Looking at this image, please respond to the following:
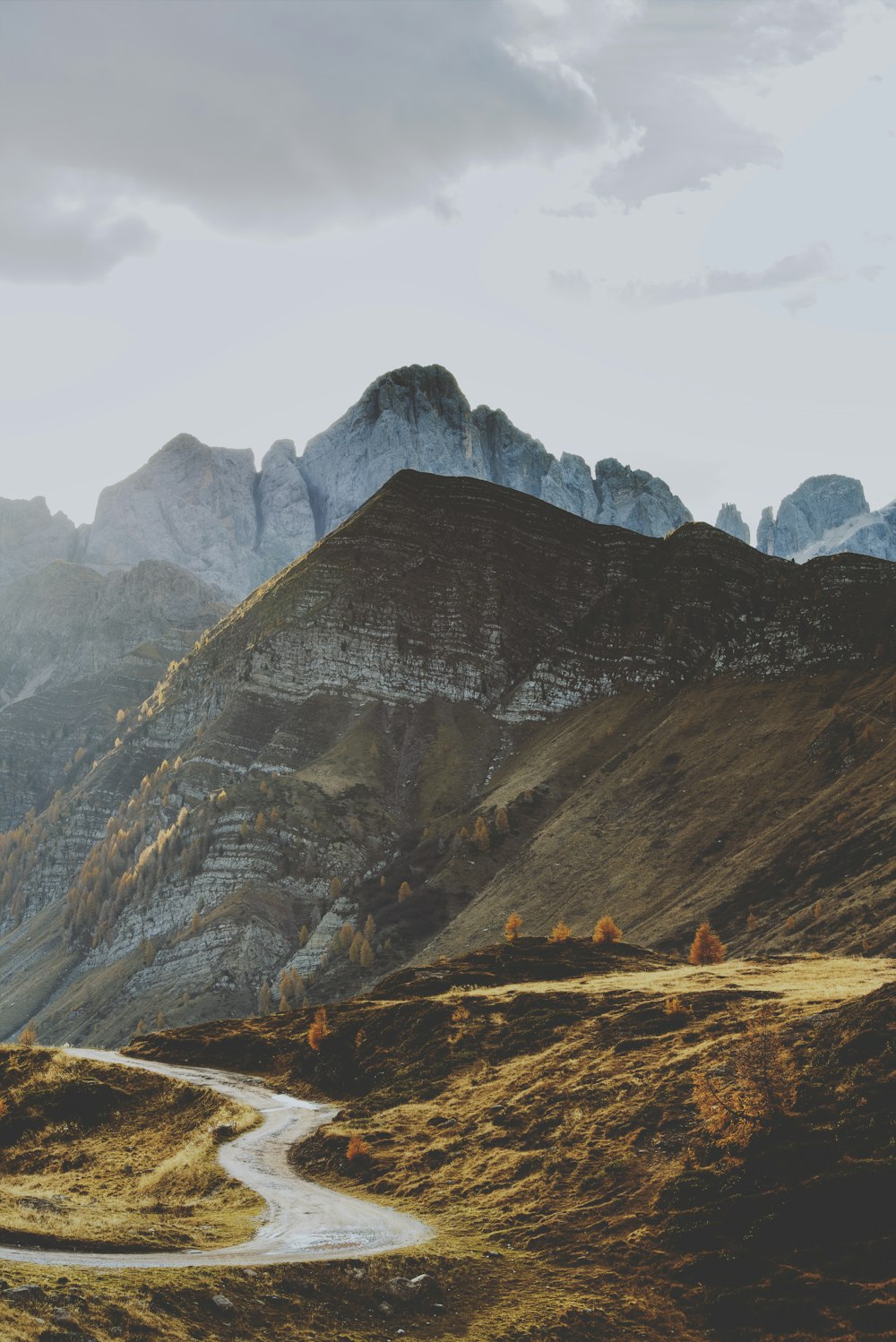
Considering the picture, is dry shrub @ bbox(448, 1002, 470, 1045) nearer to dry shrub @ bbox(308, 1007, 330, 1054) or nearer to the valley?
the valley

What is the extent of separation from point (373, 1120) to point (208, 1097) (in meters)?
12.0

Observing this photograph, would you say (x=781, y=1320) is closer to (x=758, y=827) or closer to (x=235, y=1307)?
(x=235, y=1307)

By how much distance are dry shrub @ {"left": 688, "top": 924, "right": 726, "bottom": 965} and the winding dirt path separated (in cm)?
5168

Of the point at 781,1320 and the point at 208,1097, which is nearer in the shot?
the point at 781,1320

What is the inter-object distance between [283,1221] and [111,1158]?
1841 centimetres

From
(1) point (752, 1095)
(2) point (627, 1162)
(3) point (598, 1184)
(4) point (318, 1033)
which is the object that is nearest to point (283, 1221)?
(3) point (598, 1184)

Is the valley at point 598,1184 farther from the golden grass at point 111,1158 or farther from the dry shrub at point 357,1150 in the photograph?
the golden grass at point 111,1158

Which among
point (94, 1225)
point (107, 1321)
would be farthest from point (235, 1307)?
point (94, 1225)

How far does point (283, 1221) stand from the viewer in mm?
41562

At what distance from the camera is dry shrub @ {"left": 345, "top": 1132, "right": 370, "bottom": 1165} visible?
52.0 m

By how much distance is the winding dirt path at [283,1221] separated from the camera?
32.6 m

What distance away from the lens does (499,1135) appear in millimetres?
50219

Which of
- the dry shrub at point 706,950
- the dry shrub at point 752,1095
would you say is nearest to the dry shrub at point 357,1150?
the dry shrub at point 752,1095

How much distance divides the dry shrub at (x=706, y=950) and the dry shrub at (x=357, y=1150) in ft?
196
